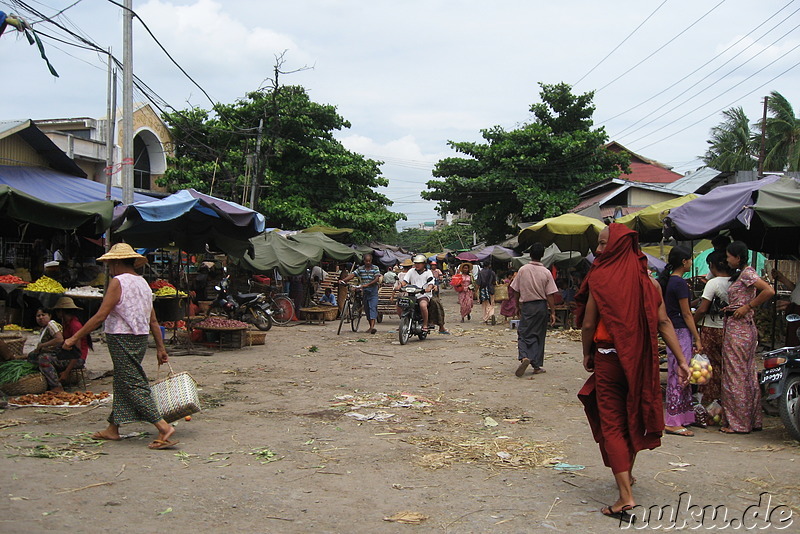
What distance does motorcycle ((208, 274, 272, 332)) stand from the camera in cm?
1647

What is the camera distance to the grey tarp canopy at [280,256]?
19.1 m

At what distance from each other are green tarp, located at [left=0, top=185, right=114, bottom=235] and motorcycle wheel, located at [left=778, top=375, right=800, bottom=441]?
9.54 m

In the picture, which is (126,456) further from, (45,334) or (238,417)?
(45,334)

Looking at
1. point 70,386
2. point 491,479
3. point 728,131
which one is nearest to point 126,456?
point 491,479

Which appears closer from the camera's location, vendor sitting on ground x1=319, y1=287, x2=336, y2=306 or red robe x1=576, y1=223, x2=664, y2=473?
red robe x1=576, y1=223, x2=664, y2=473

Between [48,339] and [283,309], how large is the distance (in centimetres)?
1145

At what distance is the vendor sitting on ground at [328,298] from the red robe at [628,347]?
17.7m

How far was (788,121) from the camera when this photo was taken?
35125 millimetres

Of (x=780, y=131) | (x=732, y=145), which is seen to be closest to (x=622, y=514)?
(x=780, y=131)

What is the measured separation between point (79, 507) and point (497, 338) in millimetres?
12822

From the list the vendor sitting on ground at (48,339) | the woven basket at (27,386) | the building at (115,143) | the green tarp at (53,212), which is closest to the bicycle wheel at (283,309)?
the building at (115,143)

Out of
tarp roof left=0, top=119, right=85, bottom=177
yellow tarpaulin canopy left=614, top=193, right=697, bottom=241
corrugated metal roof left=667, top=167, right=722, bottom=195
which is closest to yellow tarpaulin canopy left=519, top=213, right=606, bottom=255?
yellow tarpaulin canopy left=614, top=193, right=697, bottom=241

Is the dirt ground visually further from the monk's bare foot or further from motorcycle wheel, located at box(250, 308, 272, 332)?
motorcycle wheel, located at box(250, 308, 272, 332)

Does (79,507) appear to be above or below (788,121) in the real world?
below
